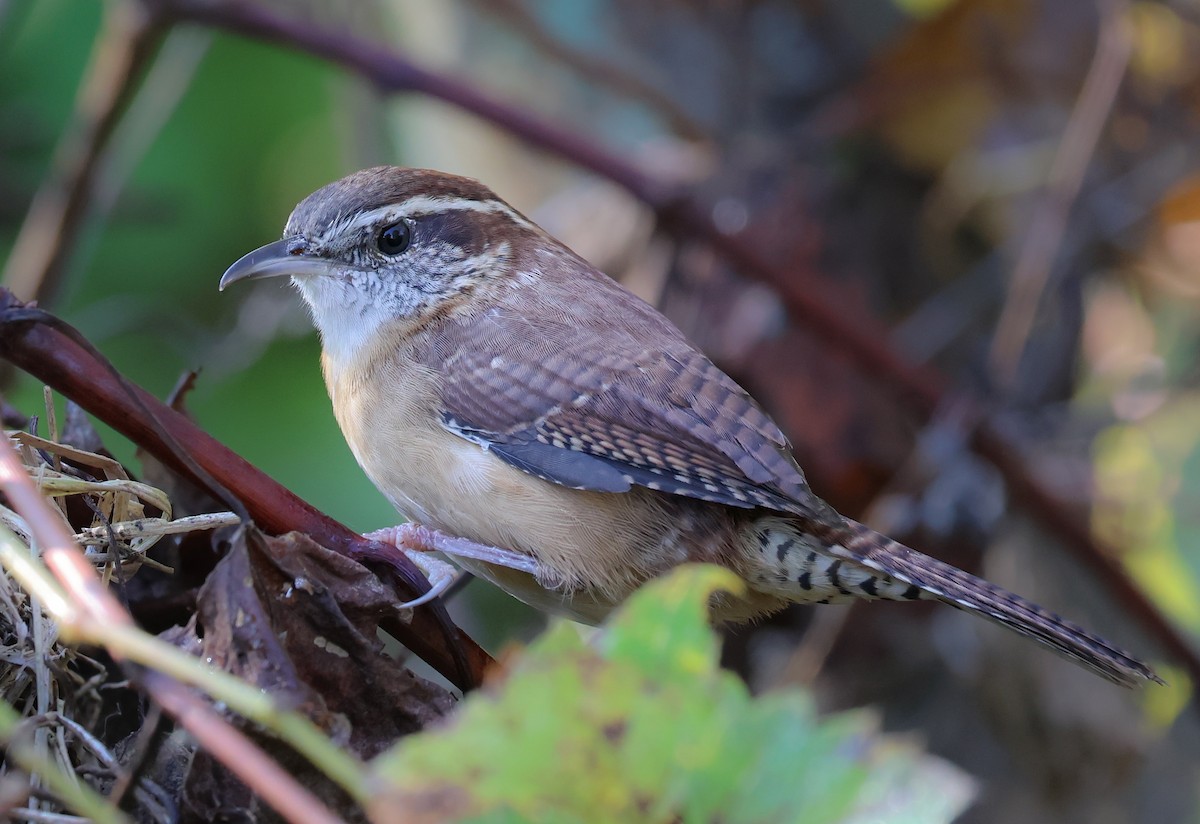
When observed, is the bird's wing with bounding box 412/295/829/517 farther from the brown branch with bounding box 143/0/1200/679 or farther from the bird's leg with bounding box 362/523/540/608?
the brown branch with bounding box 143/0/1200/679

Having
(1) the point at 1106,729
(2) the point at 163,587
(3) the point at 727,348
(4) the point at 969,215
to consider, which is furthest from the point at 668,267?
(2) the point at 163,587

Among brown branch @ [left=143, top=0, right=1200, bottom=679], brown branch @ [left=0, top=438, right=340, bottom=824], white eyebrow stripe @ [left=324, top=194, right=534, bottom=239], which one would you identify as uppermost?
brown branch @ [left=143, top=0, right=1200, bottom=679]

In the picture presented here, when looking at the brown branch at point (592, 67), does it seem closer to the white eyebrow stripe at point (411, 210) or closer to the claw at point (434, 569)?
the white eyebrow stripe at point (411, 210)

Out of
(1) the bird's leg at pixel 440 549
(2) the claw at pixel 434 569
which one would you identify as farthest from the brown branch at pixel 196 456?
(1) the bird's leg at pixel 440 549

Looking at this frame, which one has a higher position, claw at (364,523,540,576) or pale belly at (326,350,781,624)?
pale belly at (326,350,781,624)

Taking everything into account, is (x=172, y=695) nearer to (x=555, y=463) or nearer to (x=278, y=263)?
(x=555, y=463)

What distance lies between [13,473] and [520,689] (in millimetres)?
613

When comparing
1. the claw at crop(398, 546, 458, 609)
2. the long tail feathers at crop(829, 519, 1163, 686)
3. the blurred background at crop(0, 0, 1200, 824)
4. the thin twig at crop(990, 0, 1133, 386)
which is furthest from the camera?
the thin twig at crop(990, 0, 1133, 386)

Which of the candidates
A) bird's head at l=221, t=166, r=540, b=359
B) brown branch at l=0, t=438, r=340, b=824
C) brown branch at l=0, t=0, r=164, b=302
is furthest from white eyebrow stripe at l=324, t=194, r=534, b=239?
brown branch at l=0, t=438, r=340, b=824

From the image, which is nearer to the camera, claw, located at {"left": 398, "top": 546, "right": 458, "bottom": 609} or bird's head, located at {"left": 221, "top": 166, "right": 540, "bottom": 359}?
claw, located at {"left": 398, "top": 546, "right": 458, "bottom": 609}

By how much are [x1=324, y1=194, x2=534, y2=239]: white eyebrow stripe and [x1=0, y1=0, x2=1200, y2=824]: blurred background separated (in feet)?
2.23

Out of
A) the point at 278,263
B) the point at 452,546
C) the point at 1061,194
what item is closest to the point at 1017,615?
the point at 452,546

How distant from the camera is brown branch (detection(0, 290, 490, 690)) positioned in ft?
Answer: 5.28

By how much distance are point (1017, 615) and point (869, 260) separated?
2.49 meters
